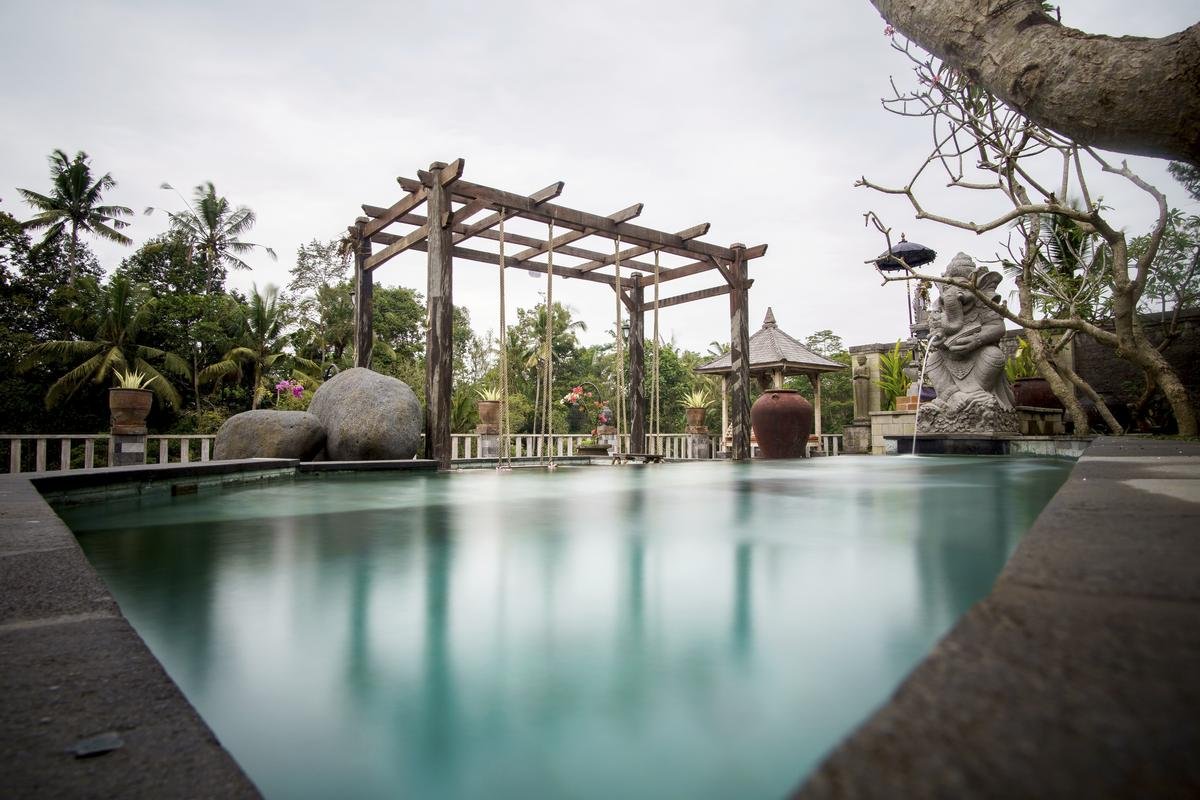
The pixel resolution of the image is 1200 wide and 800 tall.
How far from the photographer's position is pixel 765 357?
44.3 ft

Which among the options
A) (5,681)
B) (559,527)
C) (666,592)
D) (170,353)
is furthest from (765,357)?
(170,353)

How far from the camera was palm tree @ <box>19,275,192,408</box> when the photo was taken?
18.5 m

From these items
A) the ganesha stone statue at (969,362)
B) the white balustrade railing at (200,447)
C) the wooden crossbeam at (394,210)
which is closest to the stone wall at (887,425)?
the white balustrade railing at (200,447)

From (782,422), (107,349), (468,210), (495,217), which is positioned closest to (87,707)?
(468,210)

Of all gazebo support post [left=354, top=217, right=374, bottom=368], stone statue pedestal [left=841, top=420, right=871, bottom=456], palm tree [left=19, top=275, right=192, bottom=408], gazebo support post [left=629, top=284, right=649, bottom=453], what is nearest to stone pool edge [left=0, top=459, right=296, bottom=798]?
gazebo support post [left=354, top=217, right=374, bottom=368]

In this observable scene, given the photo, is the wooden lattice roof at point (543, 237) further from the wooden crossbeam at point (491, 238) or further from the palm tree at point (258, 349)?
the palm tree at point (258, 349)

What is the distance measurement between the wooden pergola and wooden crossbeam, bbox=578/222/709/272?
1 cm

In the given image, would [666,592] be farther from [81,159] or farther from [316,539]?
[81,159]

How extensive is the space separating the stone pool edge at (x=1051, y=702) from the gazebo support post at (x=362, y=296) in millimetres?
7887

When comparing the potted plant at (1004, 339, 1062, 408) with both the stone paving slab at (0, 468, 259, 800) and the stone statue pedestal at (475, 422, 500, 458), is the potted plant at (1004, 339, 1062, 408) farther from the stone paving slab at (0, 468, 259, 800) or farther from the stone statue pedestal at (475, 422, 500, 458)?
the stone paving slab at (0, 468, 259, 800)

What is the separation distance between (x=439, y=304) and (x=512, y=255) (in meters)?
2.28

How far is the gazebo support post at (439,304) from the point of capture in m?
6.13

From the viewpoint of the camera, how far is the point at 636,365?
9633 mm

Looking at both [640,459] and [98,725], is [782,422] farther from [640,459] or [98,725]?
[98,725]
